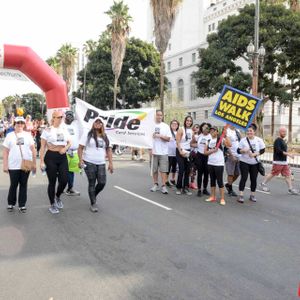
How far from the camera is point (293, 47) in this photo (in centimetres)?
2875

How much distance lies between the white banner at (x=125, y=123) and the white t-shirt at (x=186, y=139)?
77 cm

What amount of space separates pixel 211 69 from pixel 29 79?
67.0 ft

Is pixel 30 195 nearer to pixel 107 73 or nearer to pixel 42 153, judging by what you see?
pixel 42 153

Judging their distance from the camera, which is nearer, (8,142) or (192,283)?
(192,283)

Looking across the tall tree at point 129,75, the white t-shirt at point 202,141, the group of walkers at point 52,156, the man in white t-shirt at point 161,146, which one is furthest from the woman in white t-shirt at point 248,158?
the tall tree at point 129,75

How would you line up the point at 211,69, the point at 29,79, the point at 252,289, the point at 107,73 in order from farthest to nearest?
the point at 107,73, the point at 211,69, the point at 29,79, the point at 252,289

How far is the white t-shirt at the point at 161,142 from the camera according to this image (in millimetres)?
9055

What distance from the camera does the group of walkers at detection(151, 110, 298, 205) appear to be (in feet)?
27.0

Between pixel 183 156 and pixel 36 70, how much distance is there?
620 centimetres

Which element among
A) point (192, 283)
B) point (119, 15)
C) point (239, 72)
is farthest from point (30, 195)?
point (119, 15)

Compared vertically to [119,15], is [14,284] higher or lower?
lower

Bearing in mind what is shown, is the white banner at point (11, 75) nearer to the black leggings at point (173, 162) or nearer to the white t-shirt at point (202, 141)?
the black leggings at point (173, 162)

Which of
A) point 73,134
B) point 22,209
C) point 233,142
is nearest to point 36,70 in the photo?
point 73,134

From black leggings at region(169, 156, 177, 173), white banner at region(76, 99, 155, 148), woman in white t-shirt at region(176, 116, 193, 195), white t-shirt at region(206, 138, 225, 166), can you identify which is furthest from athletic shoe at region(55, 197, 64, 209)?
black leggings at region(169, 156, 177, 173)
